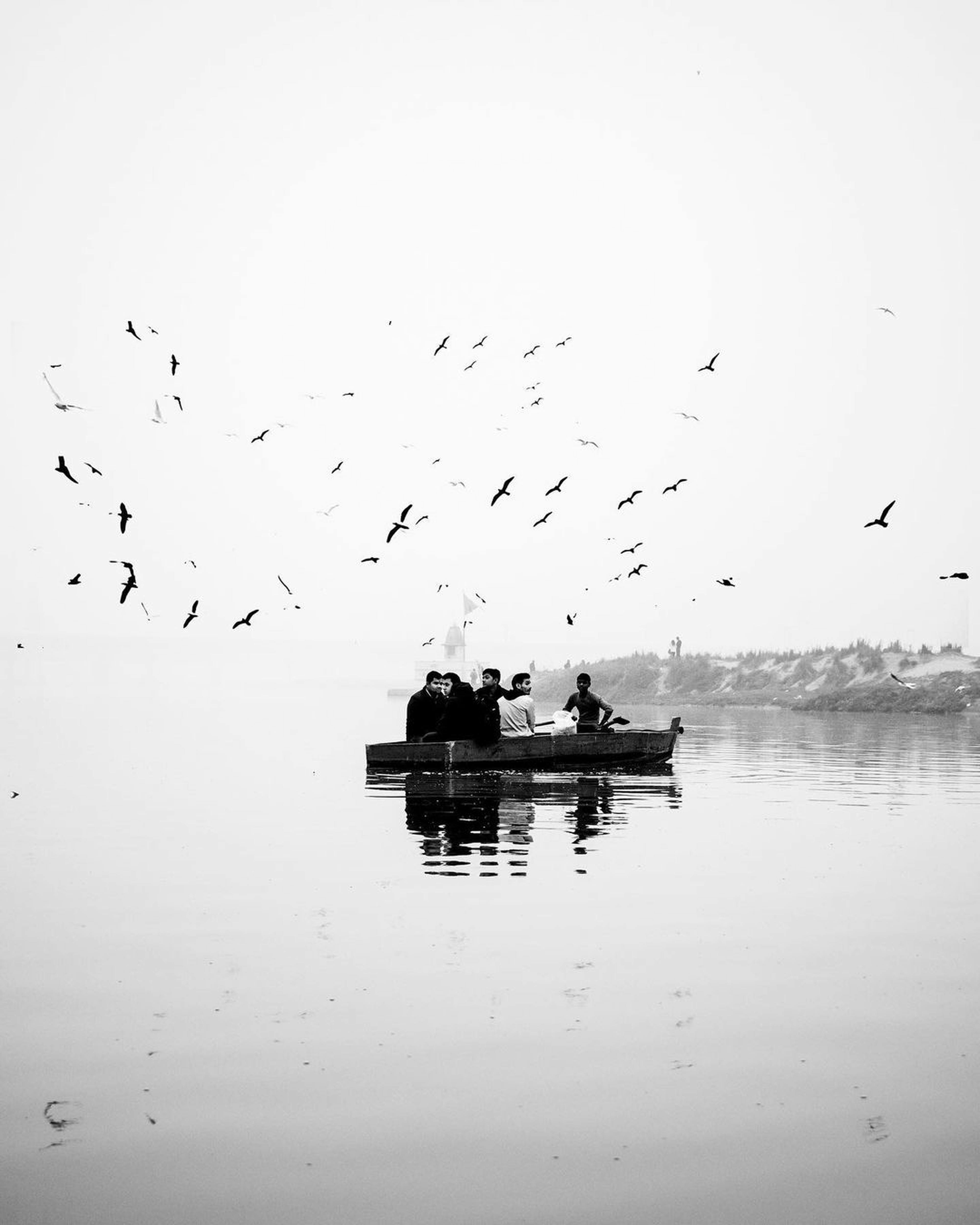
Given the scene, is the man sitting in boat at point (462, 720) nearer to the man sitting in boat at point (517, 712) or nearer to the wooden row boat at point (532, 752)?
the wooden row boat at point (532, 752)

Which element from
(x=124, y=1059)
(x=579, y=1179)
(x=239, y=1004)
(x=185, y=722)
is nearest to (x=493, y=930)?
(x=239, y=1004)

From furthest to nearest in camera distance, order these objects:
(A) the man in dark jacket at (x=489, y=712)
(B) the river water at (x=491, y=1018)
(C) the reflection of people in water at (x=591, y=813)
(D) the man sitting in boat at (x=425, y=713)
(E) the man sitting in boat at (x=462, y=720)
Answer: (D) the man sitting in boat at (x=425, y=713) → (E) the man sitting in boat at (x=462, y=720) → (A) the man in dark jacket at (x=489, y=712) → (C) the reflection of people in water at (x=591, y=813) → (B) the river water at (x=491, y=1018)

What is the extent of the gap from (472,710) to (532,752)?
1.90m

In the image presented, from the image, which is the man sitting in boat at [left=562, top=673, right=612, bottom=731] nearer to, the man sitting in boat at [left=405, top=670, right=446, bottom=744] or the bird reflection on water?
the bird reflection on water

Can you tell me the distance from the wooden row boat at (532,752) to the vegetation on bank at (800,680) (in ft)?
148

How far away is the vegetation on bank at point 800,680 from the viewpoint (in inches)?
2992

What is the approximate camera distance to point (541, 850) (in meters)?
17.8

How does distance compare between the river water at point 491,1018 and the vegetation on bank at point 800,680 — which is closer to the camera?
the river water at point 491,1018

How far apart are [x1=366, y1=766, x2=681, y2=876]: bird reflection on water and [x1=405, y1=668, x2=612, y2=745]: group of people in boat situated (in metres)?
0.84

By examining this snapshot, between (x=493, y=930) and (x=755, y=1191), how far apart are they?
601cm

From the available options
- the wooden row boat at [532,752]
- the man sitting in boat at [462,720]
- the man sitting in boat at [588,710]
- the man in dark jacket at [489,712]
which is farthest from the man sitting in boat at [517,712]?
the man sitting in boat at [588,710]

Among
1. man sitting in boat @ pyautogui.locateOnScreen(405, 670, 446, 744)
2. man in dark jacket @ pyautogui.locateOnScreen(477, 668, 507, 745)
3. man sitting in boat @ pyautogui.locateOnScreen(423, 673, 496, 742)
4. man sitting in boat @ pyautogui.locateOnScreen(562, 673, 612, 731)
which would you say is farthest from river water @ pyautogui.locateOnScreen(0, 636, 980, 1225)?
man sitting in boat @ pyautogui.locateOnScreen(562, 673, 612, 731)

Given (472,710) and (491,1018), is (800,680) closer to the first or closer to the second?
(472,710)

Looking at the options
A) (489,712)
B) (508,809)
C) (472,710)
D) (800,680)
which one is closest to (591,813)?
(508,809)
